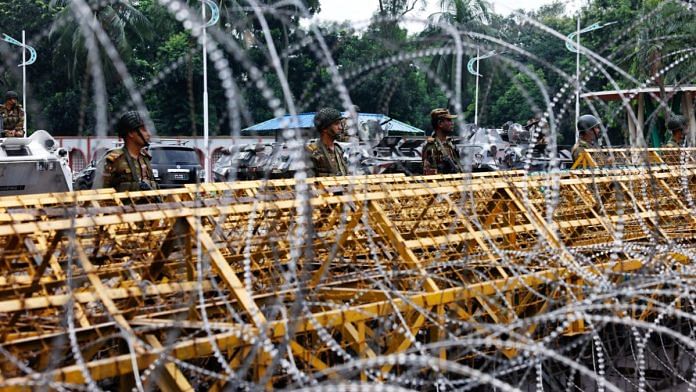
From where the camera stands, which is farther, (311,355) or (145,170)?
(145,170)

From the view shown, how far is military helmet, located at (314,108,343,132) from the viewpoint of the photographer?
27.1ft

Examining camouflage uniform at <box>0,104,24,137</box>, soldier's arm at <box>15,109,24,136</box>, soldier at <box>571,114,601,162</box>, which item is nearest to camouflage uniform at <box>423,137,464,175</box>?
soldier at <box>571,114,601,162</box>

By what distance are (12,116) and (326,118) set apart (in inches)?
378

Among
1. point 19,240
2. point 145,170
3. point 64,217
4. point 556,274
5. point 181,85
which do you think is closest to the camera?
point 19,240

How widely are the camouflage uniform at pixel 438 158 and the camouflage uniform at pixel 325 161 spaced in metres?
1.56

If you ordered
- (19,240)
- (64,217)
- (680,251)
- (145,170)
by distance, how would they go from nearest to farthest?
(19,240) → (64,217) → (680,251) → (145,170)

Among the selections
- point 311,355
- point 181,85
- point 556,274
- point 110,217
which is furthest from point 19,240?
point 181,85

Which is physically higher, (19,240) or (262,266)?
(19,240)

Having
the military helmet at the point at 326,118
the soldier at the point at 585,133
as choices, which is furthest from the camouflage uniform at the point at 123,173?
the soldier at the point at 585,133

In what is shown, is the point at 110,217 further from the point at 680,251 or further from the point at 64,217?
the point at 680,251

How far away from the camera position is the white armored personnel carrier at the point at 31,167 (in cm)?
1362

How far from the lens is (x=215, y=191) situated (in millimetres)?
6301

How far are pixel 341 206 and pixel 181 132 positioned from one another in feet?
110

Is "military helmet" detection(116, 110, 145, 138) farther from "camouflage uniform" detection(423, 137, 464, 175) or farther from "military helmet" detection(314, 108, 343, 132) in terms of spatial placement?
"camouflage uniform" detection(423, 137, 464, 175)
